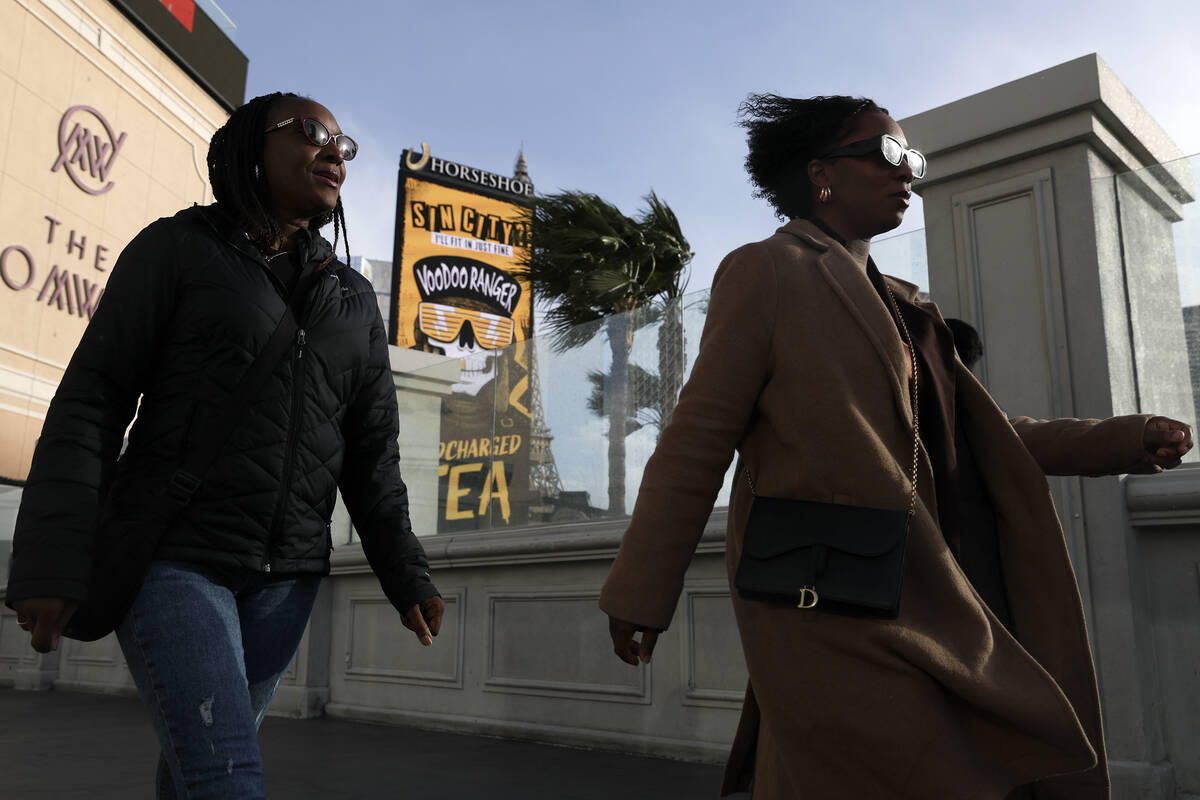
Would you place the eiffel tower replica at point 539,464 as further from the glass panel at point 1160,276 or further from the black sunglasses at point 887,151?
the black sunglasses at point 887,151

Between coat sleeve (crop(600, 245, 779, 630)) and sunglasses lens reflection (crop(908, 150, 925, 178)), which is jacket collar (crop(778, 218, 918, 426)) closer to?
coat sleeve (crop(600, 245, 779, 630))

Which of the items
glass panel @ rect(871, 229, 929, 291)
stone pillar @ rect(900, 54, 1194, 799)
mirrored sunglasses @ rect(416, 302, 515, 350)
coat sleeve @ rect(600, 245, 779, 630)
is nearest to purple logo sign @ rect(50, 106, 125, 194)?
mirrored sunglasses @ rect(416, 302, 515, 350)

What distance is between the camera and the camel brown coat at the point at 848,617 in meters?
1.49

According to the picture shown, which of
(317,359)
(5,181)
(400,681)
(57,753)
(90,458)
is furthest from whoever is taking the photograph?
(5,181)

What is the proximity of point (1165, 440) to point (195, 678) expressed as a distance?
6.14 ft

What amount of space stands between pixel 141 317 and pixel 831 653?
52.8 inches

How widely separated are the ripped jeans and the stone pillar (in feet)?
11.4

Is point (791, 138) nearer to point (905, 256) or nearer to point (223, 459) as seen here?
point (223, 459)

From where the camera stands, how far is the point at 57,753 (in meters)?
5.78

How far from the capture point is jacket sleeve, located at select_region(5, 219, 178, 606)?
1551mm

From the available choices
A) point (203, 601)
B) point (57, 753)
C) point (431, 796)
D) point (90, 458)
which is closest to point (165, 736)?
point (203, 601)

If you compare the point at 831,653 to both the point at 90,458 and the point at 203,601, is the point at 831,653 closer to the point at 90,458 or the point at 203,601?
the point at 203,601

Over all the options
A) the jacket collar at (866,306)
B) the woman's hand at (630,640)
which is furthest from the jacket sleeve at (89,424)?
the jacket collar at (866,306)

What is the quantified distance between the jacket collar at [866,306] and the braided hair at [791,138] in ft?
0.90
